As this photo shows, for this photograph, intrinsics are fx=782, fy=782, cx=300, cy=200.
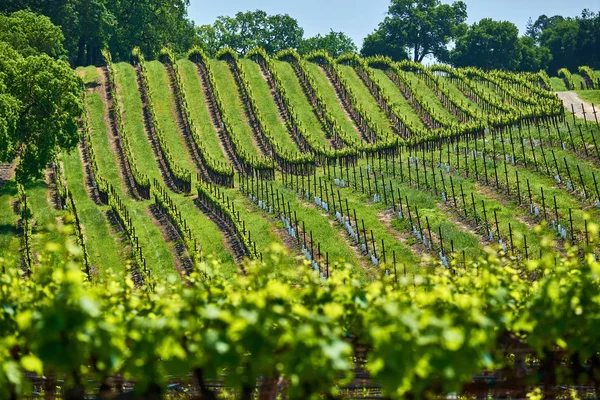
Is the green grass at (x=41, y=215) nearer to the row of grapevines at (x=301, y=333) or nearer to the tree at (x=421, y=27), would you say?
the row of grapevines at (x=301, y=333)

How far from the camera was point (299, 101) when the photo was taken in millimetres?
77938

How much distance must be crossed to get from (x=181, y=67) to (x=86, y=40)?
21.1 m

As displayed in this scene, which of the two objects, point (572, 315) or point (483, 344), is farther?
point (572, 315)

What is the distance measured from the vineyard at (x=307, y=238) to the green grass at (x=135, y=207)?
0.23 metres

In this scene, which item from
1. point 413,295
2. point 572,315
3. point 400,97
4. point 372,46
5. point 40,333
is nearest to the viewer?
point 40,333

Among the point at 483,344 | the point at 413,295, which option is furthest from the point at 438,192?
the point at 483,344

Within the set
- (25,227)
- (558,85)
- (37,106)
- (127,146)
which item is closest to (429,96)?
(558,85)

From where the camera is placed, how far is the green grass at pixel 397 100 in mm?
74306

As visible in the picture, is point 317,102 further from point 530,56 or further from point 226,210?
point 530,56

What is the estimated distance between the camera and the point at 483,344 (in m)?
10.5

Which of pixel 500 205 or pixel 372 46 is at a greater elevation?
pixel 372 46

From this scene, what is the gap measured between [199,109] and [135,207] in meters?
23.7

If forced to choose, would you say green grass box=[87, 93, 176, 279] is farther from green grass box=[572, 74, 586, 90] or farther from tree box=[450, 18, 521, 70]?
tree box=[450, 18, 521, 70]

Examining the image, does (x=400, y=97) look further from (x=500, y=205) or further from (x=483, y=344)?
(x=483, y=344)
